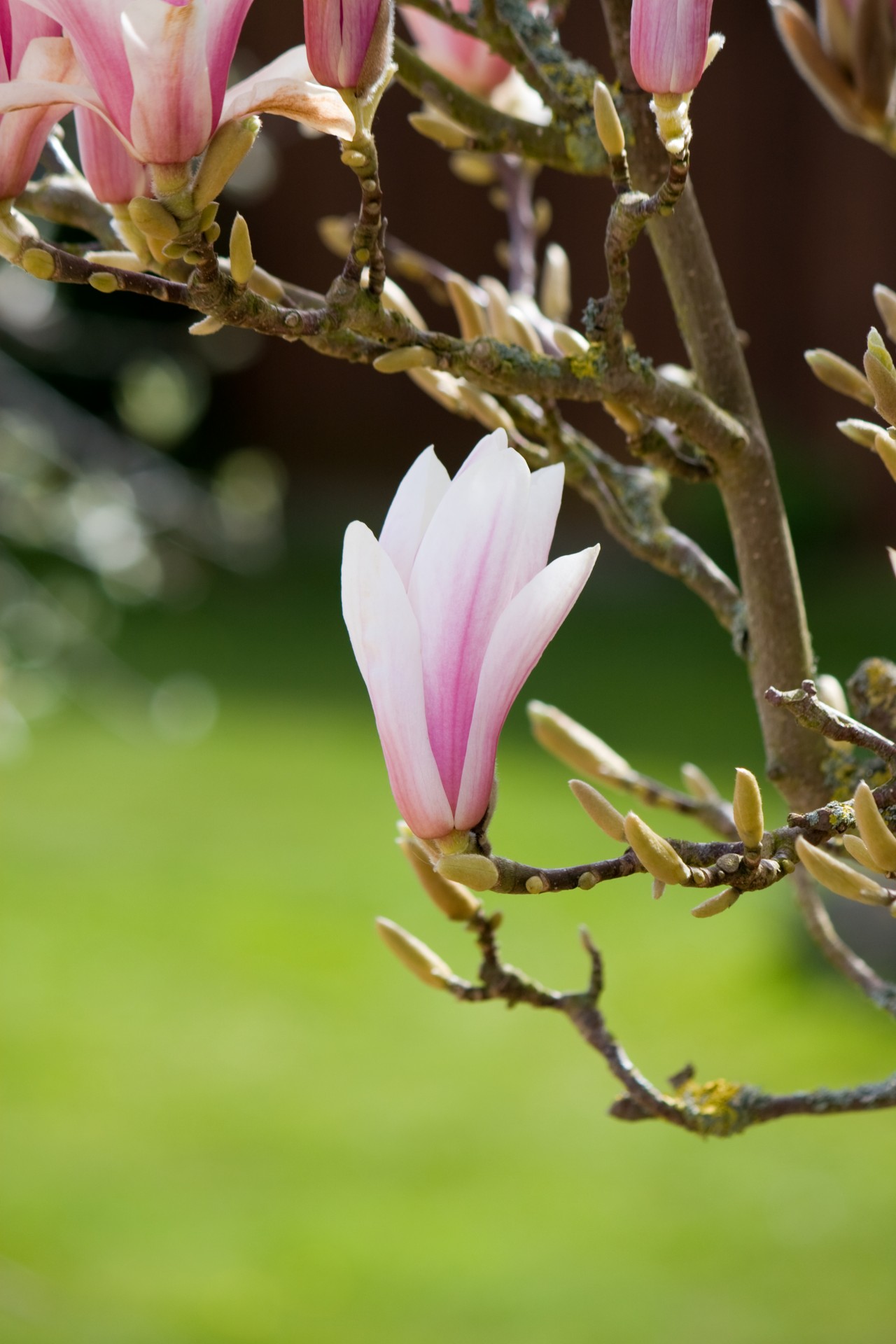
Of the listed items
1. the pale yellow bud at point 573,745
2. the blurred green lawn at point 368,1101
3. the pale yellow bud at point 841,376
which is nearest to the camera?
the pale yellow bud at point 841,376

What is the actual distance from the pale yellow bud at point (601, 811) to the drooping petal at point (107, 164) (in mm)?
237

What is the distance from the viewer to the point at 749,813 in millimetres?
444

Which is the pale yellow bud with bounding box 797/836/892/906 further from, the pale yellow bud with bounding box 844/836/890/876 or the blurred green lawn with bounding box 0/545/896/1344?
the blurred green lawn with bounding box 0/545/896/1344

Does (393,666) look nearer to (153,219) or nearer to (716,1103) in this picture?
(153,219)

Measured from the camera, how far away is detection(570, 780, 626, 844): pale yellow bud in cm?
44

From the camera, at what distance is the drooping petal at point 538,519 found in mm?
431

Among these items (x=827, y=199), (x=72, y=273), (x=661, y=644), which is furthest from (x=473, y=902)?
(x=827, y=199)

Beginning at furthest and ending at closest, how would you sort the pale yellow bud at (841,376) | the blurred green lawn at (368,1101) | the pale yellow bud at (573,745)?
the blurred green lawn at (368,1101)
the pale yellow bud at (573,745)
the pale yellow bud at (841,376)

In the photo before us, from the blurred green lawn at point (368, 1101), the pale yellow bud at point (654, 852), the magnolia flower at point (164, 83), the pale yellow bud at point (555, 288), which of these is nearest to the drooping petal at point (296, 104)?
the magnolia flower at point (164, 83)

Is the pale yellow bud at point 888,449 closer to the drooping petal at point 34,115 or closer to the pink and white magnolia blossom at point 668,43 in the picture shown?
the pink and white magnolia blossom at point 668,43

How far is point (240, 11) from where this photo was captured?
45 centimetres

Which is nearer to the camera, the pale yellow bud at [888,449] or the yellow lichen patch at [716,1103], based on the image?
the pale yellow bud at [888,449]

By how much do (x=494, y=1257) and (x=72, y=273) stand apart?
6.39 ft

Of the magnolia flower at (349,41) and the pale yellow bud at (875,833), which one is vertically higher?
the magnolia flower at (349,41)
